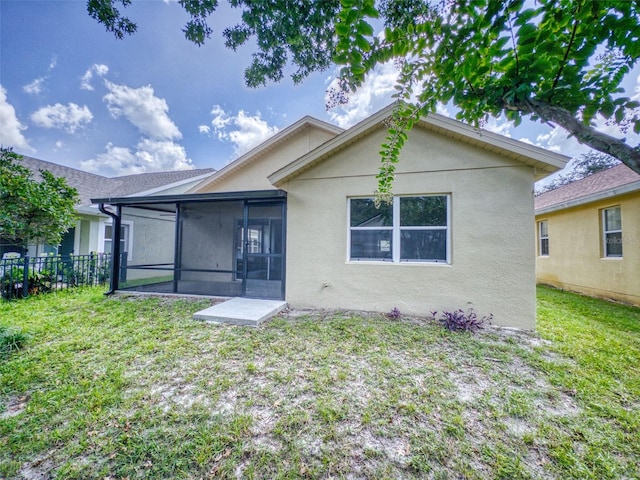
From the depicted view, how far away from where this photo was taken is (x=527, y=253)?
5.00 m

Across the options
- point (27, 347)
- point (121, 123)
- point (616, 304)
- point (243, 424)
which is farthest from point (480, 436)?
point (121, 123)

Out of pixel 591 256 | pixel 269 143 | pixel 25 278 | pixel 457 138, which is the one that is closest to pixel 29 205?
pixel 25 278

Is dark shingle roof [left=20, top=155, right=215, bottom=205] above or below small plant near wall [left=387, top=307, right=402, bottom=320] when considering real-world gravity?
above

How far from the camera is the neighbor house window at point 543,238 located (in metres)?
11.0

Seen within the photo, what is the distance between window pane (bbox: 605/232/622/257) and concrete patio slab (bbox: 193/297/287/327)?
10196mm

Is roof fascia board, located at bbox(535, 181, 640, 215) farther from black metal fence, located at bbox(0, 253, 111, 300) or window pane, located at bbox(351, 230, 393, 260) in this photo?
black metal fence, located at bbox(0, 253, 111, 300)

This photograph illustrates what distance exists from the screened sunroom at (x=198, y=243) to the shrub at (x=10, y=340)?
10.8 ft

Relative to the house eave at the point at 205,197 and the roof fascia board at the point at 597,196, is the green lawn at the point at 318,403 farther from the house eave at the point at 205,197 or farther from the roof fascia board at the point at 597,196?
the roof fascia board at the point at 597,196

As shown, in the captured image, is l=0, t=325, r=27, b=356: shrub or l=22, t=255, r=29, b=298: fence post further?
l=22, t=255, r=29, b=298: fence post

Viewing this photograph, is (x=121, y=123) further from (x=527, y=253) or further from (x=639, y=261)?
(x=639, y=261)

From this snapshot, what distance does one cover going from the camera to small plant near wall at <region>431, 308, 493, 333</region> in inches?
194

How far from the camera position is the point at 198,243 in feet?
33.7

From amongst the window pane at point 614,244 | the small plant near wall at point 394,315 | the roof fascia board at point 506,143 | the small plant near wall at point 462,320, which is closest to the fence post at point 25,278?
the small plant near wall at point 394,315

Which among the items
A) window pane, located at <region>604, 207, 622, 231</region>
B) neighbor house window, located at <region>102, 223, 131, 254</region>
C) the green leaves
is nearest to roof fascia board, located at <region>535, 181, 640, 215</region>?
window pane, located at <region>604, 207, 622, 231</region>
